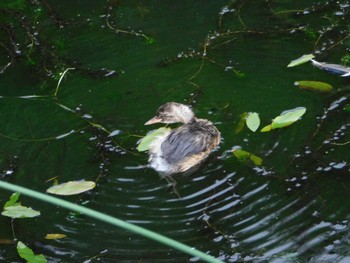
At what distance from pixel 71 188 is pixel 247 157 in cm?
120

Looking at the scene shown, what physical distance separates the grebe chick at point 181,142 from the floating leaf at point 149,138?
0.02m

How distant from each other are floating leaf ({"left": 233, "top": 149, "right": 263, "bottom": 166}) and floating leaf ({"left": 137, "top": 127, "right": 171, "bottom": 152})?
2.06ft

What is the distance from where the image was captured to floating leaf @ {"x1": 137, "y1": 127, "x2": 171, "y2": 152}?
4762 millimetres

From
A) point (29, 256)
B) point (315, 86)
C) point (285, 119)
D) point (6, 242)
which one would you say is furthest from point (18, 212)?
point (315, 86)

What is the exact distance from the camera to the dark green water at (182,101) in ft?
13.2

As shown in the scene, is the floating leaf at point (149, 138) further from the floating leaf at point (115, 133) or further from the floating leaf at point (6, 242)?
the floating leaf at point (6, 242)

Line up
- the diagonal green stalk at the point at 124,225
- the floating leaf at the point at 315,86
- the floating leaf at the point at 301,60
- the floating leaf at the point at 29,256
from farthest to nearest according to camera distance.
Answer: the floating leaf at the point at 301,60
the floating leaf at the point at 315,86
the floating leaf at the point at 29,256
the diagonal green stalk at the point at 124,225

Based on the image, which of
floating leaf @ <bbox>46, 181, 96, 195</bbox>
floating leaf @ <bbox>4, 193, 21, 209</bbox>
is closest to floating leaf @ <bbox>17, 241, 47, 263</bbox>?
floating leaf @ <bbox>4, 193, 21, 209</bbox>

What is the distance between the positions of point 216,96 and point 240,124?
1.57ft

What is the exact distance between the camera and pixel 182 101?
5.39 m

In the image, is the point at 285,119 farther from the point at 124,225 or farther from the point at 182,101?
the point at 124,225

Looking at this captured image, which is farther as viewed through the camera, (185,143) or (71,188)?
(185,143)

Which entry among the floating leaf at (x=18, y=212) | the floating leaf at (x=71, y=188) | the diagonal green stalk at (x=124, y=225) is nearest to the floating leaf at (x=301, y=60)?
the floating leaf at (x=71, y=188)

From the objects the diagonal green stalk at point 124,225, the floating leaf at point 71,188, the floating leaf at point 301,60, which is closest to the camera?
the diagonal green stalk at point 124,225
